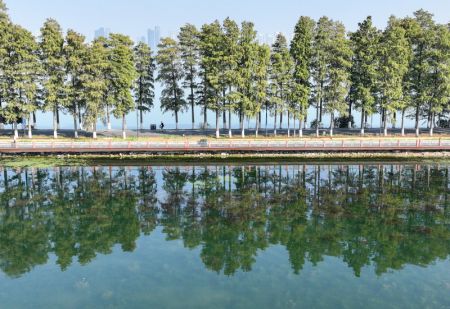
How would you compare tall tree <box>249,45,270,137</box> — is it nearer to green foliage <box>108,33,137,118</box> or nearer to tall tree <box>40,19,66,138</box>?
green foliage <box>108,33,137,118</box>

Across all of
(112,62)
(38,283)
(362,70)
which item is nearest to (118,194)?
(38,283)

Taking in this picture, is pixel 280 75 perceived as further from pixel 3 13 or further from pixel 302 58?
pixel 3 13

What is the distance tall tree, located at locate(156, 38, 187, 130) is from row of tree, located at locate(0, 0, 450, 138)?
1.16 feet

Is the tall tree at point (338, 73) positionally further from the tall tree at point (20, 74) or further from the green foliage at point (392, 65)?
the tall tree at point (20, 74)

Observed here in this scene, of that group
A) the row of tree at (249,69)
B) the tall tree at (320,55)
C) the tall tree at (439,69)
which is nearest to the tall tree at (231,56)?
the row of tree at (249,69)

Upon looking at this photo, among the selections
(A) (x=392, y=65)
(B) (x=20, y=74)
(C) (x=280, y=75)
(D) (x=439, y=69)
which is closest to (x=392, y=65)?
(A) (x=392, y=65)

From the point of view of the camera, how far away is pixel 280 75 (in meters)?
63.8

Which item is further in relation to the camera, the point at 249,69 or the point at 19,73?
the point at 249,69

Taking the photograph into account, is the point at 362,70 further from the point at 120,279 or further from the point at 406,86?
the point at 120,279

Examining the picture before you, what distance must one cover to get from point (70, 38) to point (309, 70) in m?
38.7

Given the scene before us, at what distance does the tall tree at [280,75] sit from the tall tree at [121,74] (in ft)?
75.5

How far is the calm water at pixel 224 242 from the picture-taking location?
18.7m

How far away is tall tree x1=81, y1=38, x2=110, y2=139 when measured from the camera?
2352 inches

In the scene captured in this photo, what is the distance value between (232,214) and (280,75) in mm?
39233
